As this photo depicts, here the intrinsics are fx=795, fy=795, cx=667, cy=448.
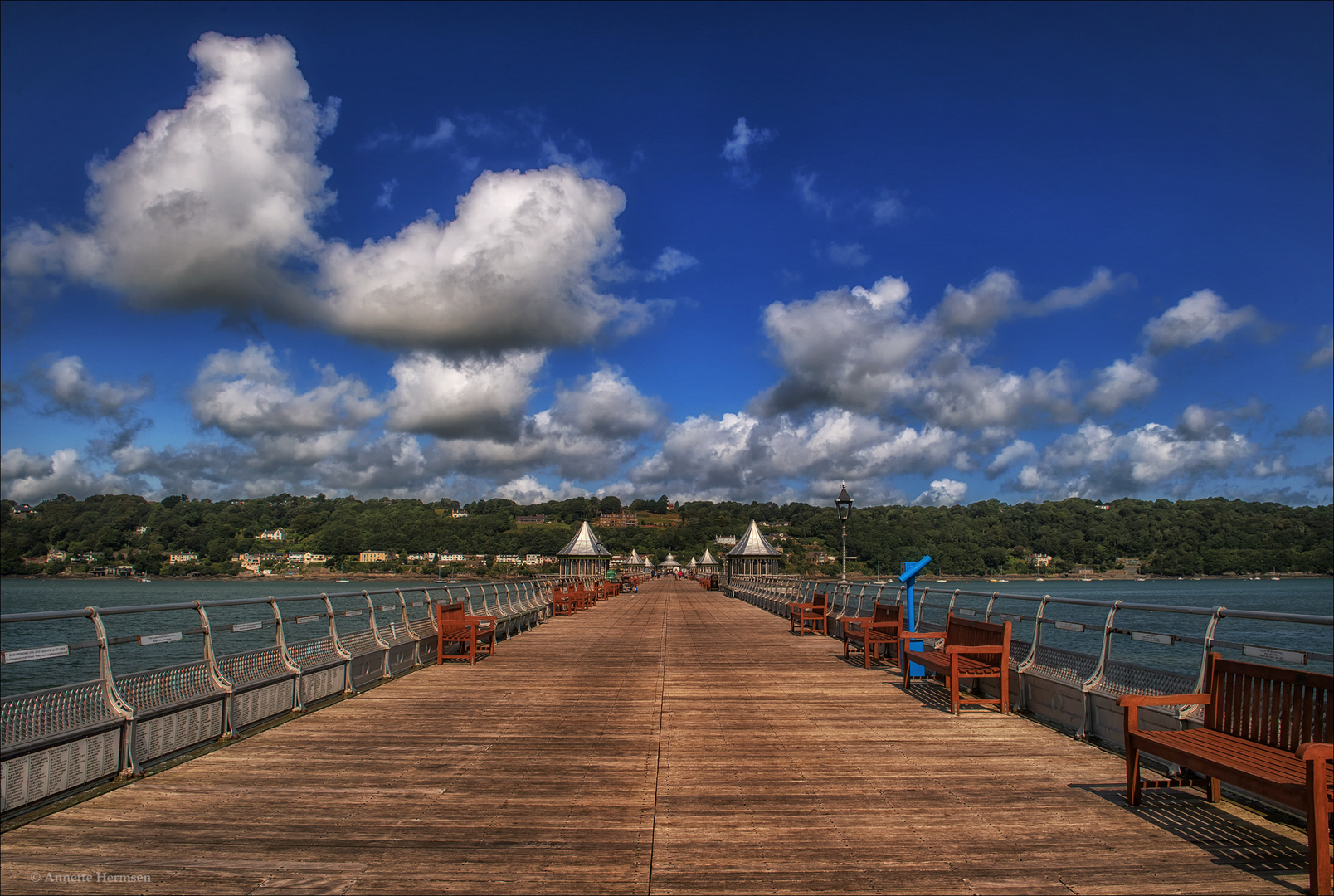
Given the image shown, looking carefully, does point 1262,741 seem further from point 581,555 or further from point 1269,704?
point 581,555

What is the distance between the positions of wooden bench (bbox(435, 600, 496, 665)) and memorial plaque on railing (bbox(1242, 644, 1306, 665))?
32.7ft

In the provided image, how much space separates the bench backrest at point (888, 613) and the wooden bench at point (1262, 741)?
5.88 meters

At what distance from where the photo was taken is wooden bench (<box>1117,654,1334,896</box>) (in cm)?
372

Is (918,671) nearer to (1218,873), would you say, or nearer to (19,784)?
(1218,873)

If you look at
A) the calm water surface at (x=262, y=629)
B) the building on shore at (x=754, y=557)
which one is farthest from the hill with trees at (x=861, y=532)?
the building on shore at (x=754, y=557)

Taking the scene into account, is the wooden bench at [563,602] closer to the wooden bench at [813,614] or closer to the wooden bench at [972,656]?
the wooden bench at [813,614]

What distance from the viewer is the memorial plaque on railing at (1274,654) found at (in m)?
4.73

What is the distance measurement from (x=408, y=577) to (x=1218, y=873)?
155617mm

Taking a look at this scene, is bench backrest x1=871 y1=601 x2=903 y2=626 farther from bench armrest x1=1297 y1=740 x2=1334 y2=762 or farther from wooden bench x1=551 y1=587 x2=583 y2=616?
wooden bench x1=551 y1=587 x2=583 y2=616

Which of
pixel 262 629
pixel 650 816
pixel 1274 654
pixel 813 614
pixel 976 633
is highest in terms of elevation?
pixel 1274 654

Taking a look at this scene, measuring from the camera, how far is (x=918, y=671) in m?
10.4

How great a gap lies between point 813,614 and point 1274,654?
Result: 45.3 feet

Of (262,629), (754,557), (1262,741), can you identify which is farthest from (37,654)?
(754,557)

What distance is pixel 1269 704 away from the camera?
4.62 metres
